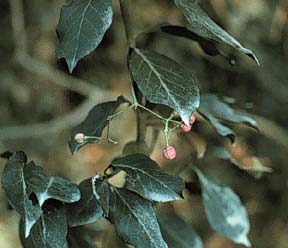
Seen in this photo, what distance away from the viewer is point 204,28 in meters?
0.63

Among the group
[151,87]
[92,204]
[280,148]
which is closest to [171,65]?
[151,87]

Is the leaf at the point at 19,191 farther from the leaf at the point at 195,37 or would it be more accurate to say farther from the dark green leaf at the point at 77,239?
the leaf at the point at 195,37

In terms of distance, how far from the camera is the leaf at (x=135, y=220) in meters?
0.65

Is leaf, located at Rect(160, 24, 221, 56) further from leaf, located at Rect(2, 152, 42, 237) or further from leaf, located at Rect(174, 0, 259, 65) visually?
leaf, located at Rect(2, 152, 42, 237)

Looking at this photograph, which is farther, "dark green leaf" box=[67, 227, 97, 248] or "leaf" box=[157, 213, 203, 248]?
"leaf" box=[157, 213, 203, 248]

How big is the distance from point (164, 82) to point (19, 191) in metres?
0.18

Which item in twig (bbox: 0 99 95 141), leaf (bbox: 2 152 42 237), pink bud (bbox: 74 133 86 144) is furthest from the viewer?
twig (bbox: 0 99 95 141)

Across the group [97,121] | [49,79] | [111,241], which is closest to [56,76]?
[49,79]

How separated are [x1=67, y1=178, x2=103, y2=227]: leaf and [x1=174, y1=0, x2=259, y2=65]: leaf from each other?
184mm

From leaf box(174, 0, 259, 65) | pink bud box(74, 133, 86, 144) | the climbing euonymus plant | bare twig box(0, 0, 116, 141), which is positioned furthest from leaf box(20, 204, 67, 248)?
bare twig box(0, 0, 116, 141)

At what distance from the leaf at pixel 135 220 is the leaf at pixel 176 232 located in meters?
0.19

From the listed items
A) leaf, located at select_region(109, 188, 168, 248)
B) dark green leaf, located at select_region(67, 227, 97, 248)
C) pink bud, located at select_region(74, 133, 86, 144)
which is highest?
pink bud, located at select_region(74, 133, 86, 144)

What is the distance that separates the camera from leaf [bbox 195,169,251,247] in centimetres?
87

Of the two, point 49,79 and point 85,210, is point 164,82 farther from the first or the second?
point 49,79
